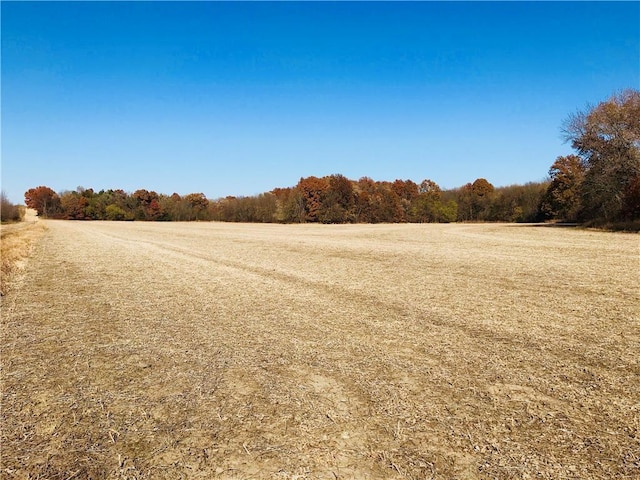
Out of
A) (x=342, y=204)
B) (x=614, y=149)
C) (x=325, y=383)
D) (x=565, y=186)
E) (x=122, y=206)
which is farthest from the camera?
(x=122, y=206)

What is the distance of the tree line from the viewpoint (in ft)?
112

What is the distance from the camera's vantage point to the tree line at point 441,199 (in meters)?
34.2

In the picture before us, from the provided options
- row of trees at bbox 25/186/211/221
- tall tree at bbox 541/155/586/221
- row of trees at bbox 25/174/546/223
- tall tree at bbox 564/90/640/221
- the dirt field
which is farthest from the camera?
row of trees at bbox 25/186/211/221

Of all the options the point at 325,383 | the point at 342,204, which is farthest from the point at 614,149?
the point at 342,204

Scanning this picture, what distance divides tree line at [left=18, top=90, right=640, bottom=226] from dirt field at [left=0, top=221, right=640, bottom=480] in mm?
31574

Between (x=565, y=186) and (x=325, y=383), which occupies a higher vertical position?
(x=565, y=186)

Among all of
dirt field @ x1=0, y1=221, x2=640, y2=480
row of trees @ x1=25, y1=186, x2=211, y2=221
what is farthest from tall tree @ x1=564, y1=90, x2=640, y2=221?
row of trees @ x1=25, y1=186, x2=211, y2=221

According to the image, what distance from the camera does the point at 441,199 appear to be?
301 feet

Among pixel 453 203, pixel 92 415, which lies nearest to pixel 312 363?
pixel 92 415

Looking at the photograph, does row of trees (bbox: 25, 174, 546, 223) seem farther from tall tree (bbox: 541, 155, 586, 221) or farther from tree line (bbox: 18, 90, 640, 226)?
tall tree (bbox: 541, 155, 586, 221)

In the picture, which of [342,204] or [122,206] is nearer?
[342,204]

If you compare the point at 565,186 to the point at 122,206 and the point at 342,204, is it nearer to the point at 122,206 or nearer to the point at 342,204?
the point at 342,204

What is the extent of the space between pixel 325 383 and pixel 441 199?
92.4m

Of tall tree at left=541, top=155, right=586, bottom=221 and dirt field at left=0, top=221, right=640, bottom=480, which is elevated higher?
tall tree at left=541, top=155, right=586, bottom=221
